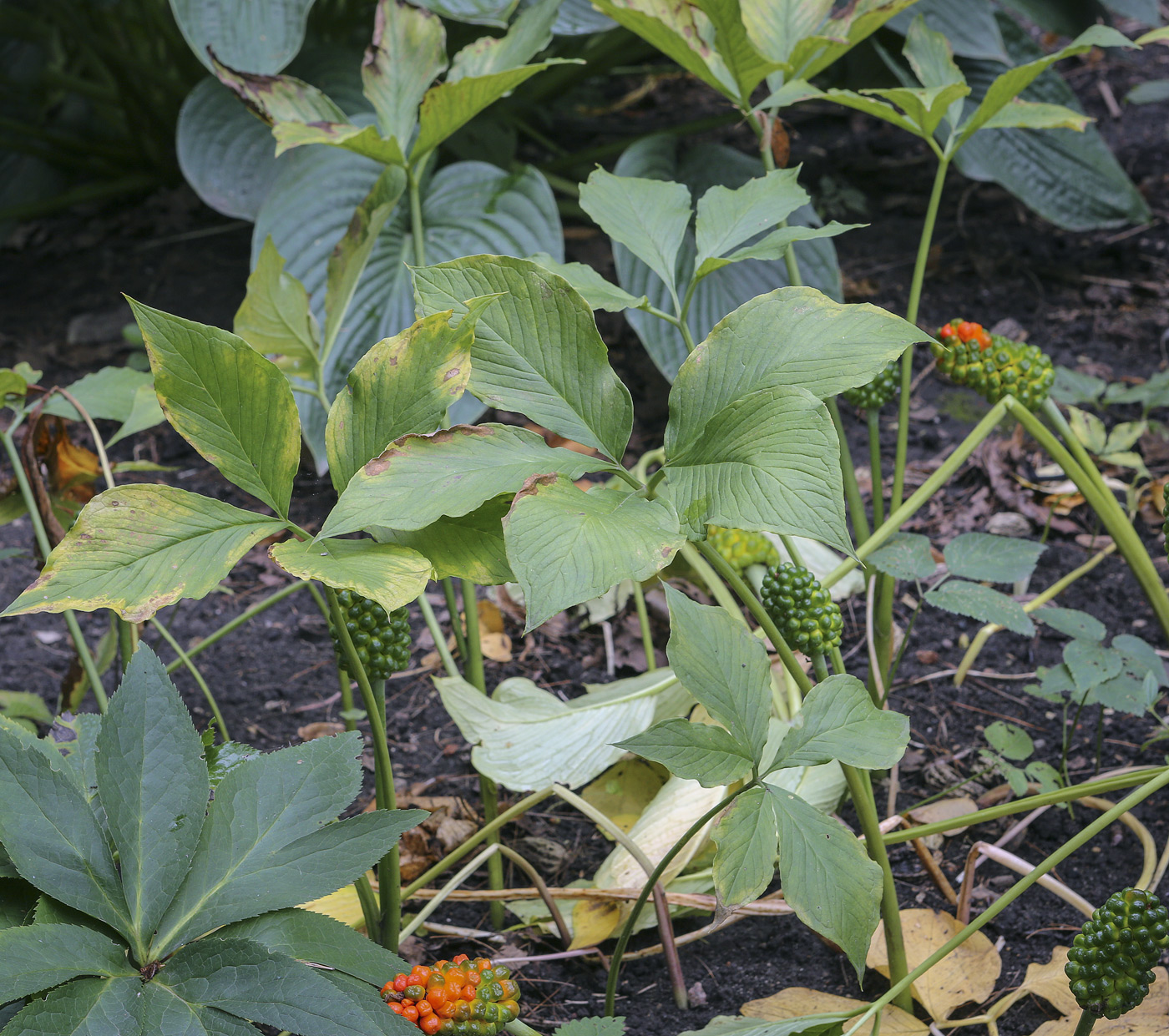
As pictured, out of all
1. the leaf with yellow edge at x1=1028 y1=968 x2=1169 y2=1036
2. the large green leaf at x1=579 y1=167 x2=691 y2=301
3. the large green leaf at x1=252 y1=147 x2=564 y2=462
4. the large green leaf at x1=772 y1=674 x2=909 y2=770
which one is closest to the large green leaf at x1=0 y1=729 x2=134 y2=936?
the large green leaf at x1=772 y1=674 x2=909 y2=770

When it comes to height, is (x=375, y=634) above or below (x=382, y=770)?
above

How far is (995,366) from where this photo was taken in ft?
3.32

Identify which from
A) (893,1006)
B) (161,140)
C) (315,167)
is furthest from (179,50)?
(893,1006)

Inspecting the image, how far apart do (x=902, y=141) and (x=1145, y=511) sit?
1555mm

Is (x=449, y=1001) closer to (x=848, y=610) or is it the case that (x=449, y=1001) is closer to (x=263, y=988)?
(x=263, y=988)

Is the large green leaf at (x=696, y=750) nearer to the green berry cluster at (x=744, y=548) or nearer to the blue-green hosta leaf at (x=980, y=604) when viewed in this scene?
the blue-green hosta leaf at (x=980, y=604)

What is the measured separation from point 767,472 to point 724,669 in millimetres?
151

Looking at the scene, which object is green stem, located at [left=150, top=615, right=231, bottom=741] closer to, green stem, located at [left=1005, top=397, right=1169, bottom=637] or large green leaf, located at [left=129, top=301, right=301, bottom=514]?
large green leaf, located at [left=129, top=301, right=301, bottom=514]

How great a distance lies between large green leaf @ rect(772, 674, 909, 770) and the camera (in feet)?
2.13

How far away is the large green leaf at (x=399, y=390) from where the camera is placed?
2.15 ft

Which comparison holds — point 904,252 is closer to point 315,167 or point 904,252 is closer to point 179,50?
point 315,167

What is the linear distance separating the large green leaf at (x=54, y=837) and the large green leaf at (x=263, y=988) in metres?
0.05

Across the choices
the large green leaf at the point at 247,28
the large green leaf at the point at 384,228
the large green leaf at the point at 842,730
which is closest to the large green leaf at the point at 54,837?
the large green leaf at the point at 842,730

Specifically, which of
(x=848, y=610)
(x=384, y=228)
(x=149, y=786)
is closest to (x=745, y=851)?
(x=149, y=786)
